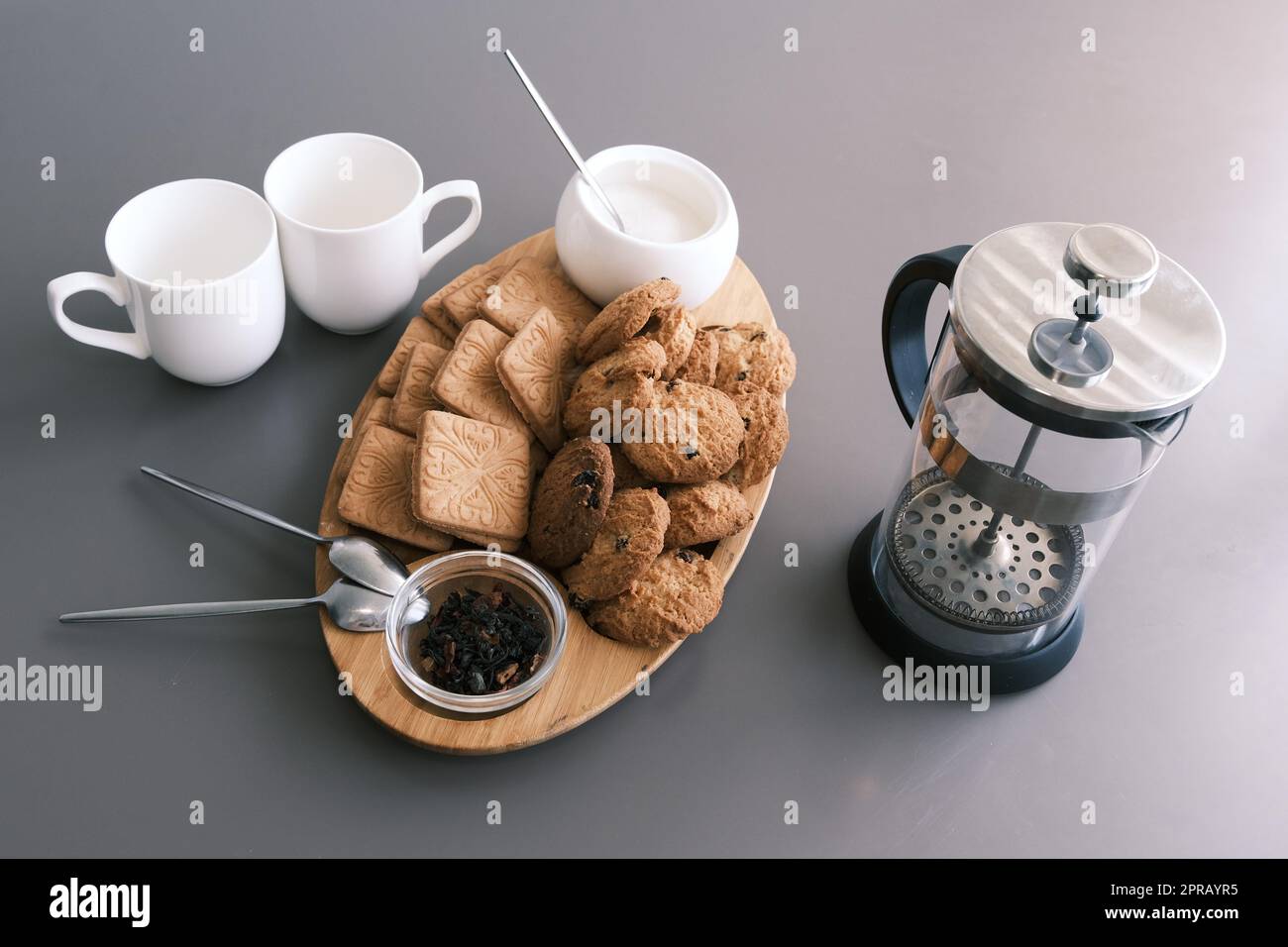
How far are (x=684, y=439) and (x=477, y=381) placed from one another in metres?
0.22

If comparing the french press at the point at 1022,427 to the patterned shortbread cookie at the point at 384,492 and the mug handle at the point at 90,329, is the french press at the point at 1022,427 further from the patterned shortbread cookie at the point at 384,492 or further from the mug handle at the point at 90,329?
the mug handle at the point at 90,329

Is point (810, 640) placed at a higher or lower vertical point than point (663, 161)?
lower

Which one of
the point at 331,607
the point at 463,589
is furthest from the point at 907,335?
the point at 331,607

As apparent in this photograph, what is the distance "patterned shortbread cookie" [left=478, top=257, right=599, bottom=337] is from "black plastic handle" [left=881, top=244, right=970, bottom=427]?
1.10 feet

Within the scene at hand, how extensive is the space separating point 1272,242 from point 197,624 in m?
1.42

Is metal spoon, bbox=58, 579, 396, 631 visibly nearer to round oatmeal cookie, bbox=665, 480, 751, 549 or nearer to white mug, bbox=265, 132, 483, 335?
round oatmeal cookie, bbox=665, 480, 751, 549

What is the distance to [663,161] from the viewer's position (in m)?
1.34

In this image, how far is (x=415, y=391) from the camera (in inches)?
47.4

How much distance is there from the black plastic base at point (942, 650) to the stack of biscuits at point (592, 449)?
0.15m

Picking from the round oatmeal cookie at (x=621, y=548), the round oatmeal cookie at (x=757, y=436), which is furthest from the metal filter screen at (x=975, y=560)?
the round oatmeal cookie at (x=621, y=548)

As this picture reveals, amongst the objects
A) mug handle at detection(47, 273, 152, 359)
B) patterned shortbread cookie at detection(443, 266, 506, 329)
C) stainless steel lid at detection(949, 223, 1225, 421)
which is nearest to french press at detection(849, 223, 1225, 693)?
stainless steel lid at detection(949, 223, 1225, 421)
